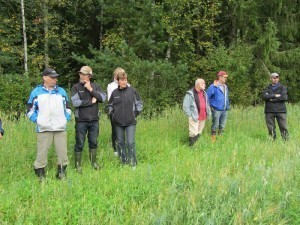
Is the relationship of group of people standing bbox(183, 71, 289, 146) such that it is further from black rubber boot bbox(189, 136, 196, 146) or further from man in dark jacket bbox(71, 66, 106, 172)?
man in dark jacket bbox(71, 66, 106, 172)

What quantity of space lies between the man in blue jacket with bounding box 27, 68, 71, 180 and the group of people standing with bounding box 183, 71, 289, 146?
322 centimetres

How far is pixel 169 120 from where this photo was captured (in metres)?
9.95

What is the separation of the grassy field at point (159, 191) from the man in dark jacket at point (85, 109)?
332 millimetres

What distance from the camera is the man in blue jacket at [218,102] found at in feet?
28.7

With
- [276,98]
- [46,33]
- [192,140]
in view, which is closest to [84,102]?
[192,140]

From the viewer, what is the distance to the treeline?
1676 cm

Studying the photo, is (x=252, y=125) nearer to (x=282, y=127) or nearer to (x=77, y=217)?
(x=282, y=127)

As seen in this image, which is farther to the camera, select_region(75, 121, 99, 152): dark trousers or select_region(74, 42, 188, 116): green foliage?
select_region(74, 42, 188, 116): green foliage

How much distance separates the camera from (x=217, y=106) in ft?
28.7

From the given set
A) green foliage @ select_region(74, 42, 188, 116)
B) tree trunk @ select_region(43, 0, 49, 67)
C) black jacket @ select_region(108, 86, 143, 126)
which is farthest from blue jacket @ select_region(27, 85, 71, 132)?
tree trunk @ select_region(43, 0, 49, 67)

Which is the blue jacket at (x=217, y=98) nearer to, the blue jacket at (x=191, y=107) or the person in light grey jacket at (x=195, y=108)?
the person in light grey jacket at (x=195, y=108)

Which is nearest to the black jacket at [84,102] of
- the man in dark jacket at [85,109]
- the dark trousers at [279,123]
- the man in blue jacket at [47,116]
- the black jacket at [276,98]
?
the man in dark jacket at [85,109]

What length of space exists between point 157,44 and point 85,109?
38.4 feet

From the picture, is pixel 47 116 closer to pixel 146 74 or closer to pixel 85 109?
pixel 85 109
